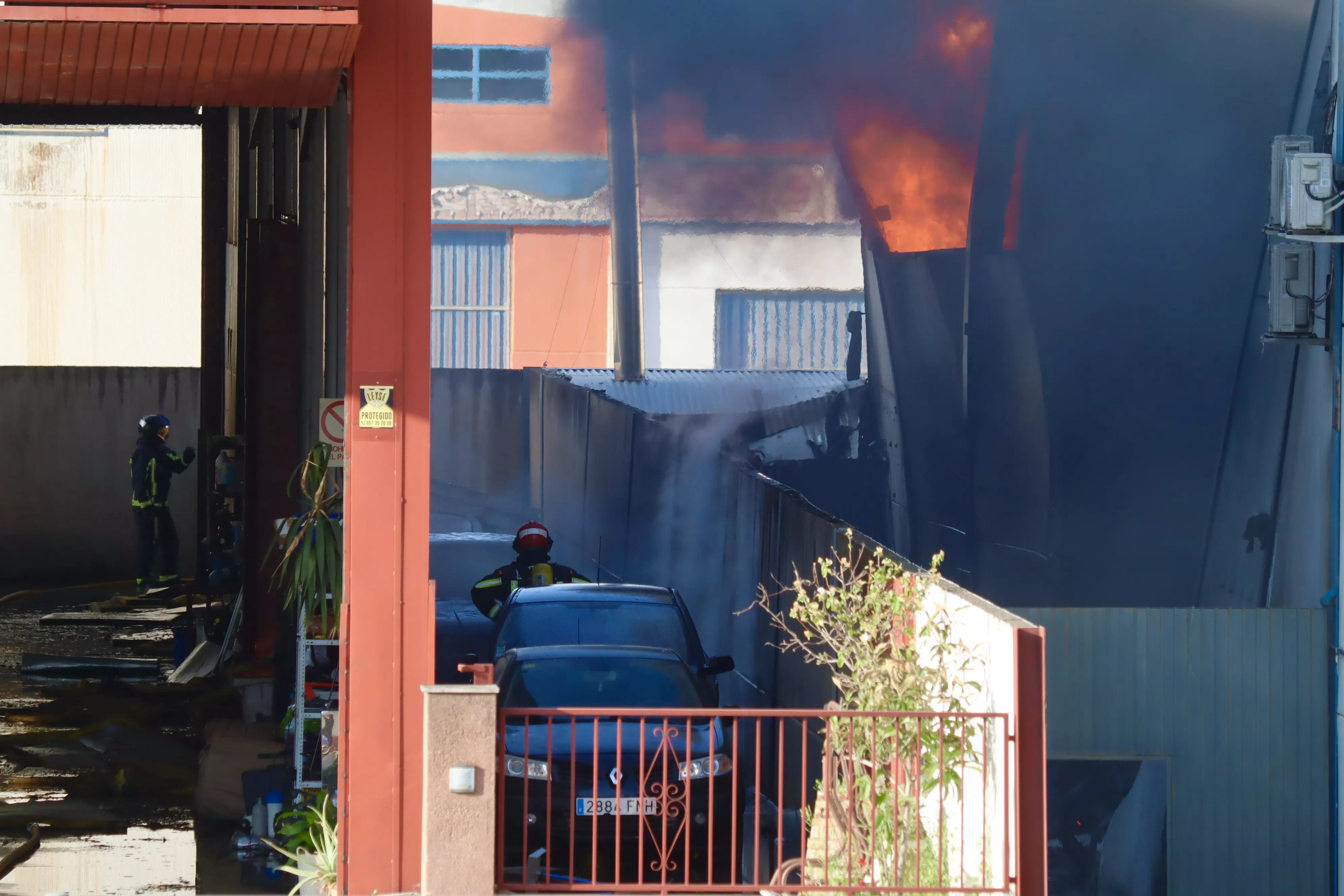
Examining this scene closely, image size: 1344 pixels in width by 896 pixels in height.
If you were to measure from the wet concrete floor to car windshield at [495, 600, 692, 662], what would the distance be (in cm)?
243

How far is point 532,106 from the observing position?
1941 centimetres

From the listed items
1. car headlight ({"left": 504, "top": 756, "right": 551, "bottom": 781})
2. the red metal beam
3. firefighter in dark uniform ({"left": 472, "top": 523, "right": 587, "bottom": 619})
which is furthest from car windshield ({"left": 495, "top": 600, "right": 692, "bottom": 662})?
the red metal beam

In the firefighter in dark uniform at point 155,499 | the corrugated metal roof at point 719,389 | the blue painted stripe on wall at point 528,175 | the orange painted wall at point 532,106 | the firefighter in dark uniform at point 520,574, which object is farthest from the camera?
the blue painted stripe on wall at point 528,175

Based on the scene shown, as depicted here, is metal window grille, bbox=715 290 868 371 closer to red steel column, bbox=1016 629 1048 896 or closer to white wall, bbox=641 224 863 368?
white wall, bbox=641 224 863 368

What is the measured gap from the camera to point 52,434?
2061 centimetres

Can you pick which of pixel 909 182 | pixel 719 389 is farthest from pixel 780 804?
pixel 909 182

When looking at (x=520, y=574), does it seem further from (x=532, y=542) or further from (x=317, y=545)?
(x=317, y=545)

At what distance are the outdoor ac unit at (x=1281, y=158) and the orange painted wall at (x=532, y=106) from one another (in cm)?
1028

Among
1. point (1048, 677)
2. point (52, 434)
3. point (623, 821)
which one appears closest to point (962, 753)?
point (623, 821)

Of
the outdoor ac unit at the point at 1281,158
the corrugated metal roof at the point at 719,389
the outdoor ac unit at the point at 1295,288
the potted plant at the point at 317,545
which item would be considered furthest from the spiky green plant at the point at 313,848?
the corrugated metal roof at the point at 719,389

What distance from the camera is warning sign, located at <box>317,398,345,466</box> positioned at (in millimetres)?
7785

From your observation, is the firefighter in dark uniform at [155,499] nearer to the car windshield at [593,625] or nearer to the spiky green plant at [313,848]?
the car windshield at [593,625]

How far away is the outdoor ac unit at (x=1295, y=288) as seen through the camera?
10.7 meters

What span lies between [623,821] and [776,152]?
1281 cm
